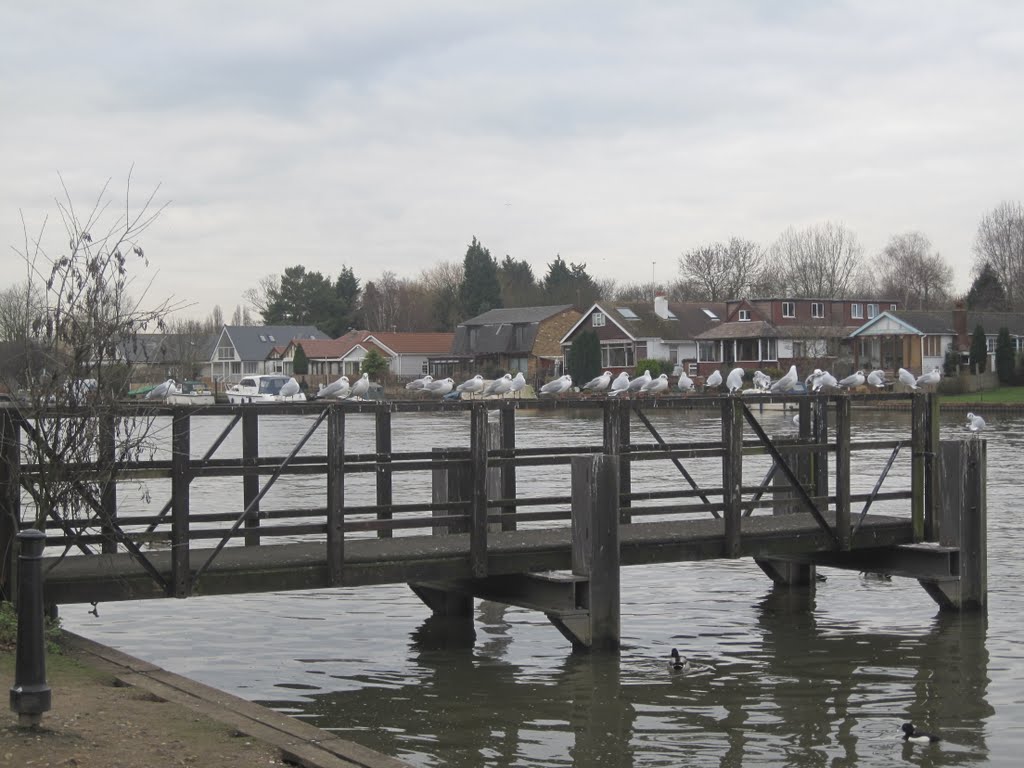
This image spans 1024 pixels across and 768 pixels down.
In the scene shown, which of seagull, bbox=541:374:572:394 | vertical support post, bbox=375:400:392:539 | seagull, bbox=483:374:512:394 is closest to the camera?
vertical support post, bbox=375:400:392:539

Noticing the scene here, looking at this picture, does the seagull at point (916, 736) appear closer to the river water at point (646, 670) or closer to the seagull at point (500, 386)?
the river water at point (646, 670)

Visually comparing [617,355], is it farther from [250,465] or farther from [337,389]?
[250,465]

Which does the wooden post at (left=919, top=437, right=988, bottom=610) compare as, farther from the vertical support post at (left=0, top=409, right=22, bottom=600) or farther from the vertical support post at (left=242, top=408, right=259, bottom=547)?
the vertical support post at (left=0, top=409, right=22, bottom=600)

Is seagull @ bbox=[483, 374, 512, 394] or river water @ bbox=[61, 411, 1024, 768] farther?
seagull @ bbox=[483, 374, 512, 394]

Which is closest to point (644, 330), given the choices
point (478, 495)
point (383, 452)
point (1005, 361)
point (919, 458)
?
point (1005, 361)

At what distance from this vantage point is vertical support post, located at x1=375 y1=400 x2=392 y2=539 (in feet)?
40.6

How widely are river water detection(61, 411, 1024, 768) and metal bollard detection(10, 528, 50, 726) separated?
131 inches

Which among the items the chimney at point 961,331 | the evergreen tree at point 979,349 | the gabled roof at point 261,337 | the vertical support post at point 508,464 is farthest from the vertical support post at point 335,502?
the gabled roof at point 261,337

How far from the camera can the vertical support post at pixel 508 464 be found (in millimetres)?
14071

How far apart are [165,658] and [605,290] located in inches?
5331

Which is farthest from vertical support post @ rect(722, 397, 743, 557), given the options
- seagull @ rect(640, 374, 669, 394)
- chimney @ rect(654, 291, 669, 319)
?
chimney @ rect(654, 291, 669, 319)

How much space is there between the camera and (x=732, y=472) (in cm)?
1350

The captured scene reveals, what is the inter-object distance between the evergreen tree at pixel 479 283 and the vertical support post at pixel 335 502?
375 feet

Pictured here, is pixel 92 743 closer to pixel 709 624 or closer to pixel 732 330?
pixel 709 624
